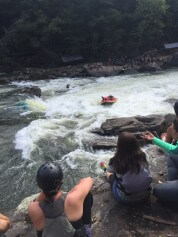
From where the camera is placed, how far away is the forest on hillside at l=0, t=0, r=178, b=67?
103 ft

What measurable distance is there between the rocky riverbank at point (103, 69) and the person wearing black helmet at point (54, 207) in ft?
76.3

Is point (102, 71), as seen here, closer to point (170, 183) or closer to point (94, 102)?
point (94, 102)

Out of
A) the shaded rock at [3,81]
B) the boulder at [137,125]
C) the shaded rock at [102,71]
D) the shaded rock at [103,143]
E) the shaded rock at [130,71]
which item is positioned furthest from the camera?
the shaded rock at [130,71]

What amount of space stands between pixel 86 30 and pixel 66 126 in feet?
74.9

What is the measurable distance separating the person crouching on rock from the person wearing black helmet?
3.88ft

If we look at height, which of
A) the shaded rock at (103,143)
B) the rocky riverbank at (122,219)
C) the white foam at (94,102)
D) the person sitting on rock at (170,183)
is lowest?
the white foam at (94,102)

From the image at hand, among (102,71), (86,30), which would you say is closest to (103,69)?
(102,71)

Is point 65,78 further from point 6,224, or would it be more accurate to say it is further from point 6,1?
point 6,224

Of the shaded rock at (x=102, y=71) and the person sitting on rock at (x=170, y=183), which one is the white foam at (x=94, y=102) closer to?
the shaded rock at (x=102, y=71)

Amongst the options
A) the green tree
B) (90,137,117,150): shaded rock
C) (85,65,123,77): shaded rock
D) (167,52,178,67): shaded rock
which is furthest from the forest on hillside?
(90,137,117,150): shaded rock

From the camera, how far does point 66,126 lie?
12.1 meters

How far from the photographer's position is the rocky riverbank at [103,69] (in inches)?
1065

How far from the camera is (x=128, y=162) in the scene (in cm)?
430

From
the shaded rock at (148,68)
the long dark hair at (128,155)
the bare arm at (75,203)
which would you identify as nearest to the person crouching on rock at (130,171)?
the long dark hair at (128,155)
